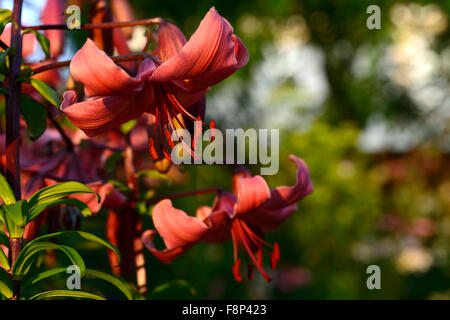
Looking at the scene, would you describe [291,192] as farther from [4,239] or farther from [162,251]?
[4,239]

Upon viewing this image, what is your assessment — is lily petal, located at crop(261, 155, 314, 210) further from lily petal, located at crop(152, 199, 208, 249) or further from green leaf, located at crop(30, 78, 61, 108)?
green leaf, located at crop(30, 78, 61, 108)

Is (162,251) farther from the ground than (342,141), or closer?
closer

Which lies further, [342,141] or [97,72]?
[342,141]

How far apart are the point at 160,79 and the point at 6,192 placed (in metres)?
0.13

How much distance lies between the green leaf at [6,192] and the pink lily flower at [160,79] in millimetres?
64

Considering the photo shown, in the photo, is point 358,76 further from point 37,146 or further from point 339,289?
point 37,146

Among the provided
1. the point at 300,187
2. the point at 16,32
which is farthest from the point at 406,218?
the point at 16,32

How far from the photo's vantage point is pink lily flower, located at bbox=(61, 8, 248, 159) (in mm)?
380

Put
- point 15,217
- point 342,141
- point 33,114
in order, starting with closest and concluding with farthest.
A: point 15,217 < point 33,114 < point 342,141

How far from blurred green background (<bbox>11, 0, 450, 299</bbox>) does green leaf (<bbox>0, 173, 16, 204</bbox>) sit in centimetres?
28

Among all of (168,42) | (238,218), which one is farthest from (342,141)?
(168,42)

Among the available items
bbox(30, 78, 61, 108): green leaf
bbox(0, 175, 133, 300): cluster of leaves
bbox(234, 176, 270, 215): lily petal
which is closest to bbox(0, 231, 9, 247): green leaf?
bbox(0, 175, 133, 300): cluster of leaves

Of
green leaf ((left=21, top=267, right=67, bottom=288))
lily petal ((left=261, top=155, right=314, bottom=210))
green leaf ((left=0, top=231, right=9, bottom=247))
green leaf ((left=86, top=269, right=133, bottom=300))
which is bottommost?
green leaf ((left=86, top=269, right=133, bottom=300))

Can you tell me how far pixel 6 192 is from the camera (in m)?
0.38
